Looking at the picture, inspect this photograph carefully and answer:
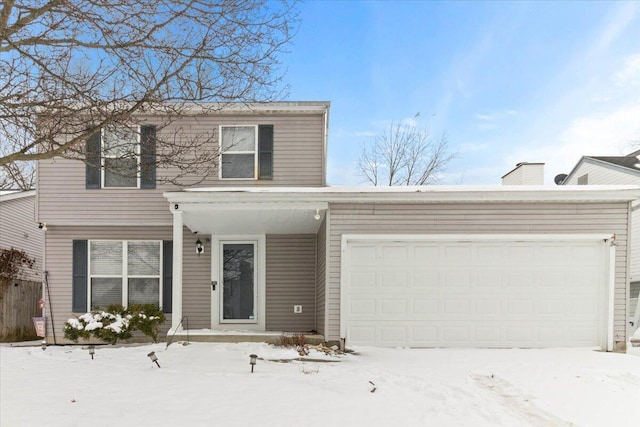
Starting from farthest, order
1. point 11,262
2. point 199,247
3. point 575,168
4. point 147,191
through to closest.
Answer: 1. point 575,168
2. point 11,262
3. point 147,191
4. point 199,247

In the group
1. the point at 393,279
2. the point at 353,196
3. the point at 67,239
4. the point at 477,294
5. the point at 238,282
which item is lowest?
the point at 238,282

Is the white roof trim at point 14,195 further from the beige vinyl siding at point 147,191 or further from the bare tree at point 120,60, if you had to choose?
→ the bare tree at point 120,60

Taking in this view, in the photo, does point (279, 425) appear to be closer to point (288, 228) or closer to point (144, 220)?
point (288, 228)

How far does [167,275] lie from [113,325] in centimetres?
159

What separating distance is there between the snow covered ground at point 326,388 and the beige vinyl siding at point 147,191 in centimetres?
330

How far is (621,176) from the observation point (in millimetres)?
14750

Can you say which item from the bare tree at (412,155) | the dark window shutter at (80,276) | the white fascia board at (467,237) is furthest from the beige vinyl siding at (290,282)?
the bare tree at (412,155)

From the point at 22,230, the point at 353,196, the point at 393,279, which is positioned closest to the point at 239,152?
the point at 353,196

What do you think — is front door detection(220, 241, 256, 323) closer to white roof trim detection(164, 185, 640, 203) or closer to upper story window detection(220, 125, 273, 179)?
upper story window detection(220, 125, 273, 179)

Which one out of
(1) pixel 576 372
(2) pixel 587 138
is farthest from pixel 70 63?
(2) pixel 587 138

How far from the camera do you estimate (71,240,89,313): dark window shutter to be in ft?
31.7

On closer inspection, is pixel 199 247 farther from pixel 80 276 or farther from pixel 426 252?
pixel 426 252

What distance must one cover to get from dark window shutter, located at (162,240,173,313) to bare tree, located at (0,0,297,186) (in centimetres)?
452

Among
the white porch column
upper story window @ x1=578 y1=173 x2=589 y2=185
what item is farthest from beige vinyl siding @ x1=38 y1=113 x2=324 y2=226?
upper story window @ x1=578 y1=173 x2=589 y2=185
